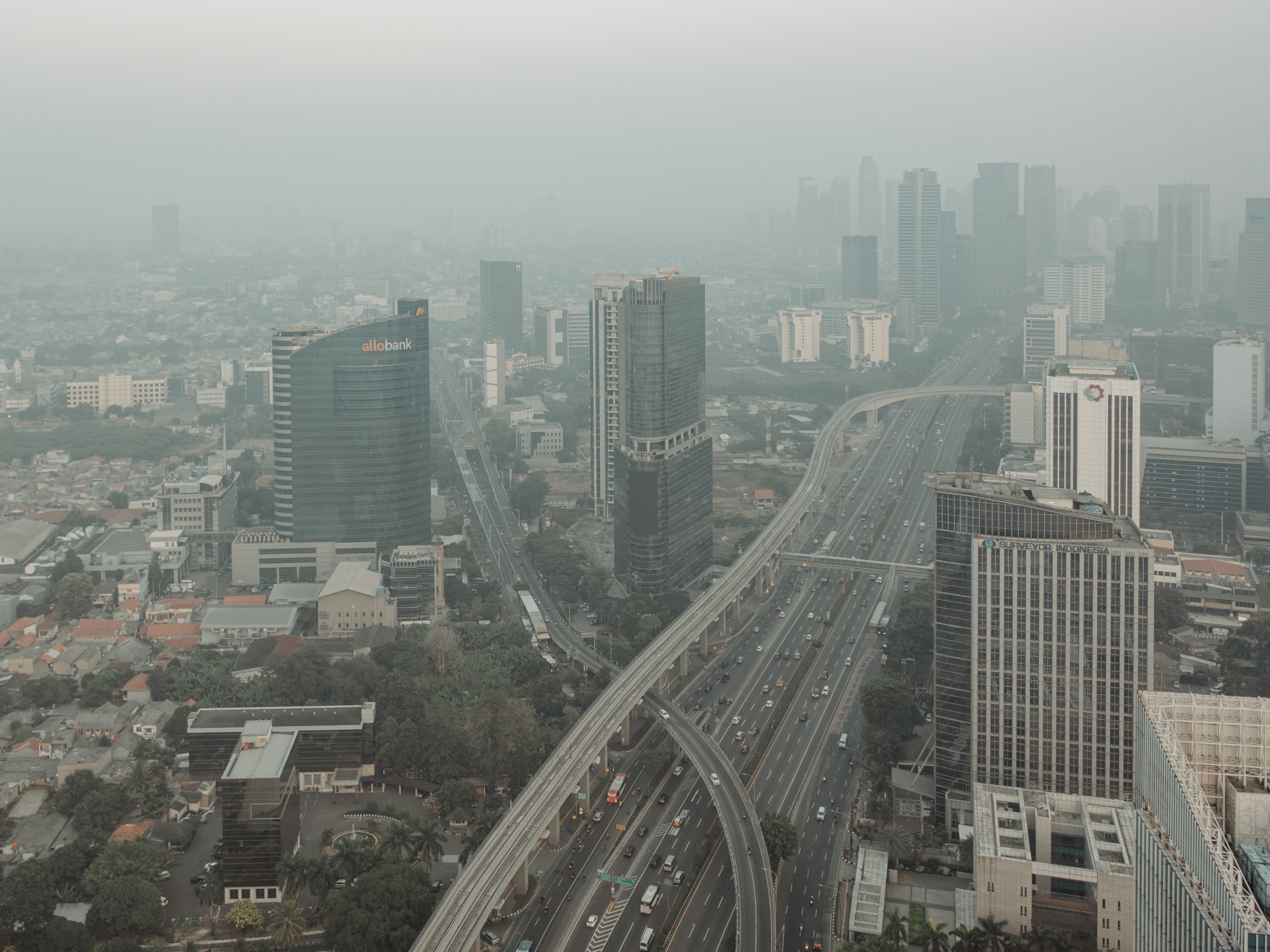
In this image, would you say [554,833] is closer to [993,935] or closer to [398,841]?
[398,841]

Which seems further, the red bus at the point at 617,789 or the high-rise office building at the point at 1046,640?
the red bus at the point at 617,789

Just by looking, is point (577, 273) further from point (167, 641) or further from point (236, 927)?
point (236, 927)

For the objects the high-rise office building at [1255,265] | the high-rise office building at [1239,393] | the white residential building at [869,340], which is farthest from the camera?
the white residential building at [869,340]

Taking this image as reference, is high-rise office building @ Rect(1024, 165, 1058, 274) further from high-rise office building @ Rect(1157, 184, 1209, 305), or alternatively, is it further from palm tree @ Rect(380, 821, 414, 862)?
palm tree @ Rect(380, 821, 414, 862)

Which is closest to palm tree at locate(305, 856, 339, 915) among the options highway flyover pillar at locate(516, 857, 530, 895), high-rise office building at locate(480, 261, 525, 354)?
highway flyover pillar at locate(516, 857, 530, 895)

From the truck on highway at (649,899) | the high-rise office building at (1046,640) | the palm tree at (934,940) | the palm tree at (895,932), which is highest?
the high-rise office building at (1046,640)

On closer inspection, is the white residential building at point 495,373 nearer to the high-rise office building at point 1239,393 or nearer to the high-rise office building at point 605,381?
the high-rise office building at point 605,381

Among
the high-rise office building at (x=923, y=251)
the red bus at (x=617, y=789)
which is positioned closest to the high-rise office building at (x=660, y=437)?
the red bus at (x=617, y=789)
